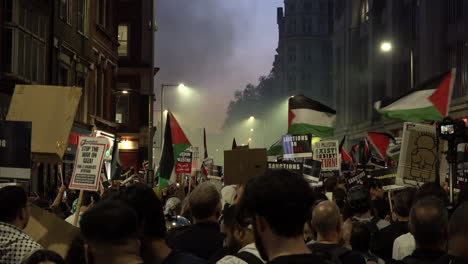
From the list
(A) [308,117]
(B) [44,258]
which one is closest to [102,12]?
(A) [308,117]

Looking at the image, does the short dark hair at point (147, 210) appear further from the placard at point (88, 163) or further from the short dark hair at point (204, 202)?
the placard at point (88, 163)

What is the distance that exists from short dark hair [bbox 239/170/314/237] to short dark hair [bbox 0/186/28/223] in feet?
9.34

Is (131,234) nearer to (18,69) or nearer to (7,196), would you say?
(7,196)

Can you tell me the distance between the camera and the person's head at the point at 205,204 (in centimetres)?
725

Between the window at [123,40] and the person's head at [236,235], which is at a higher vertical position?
the window at [123,40]

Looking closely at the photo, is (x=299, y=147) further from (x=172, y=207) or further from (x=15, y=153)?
(x=15, y=153)

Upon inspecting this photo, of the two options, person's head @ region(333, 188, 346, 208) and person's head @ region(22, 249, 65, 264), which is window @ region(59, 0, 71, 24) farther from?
person's head @ region(22, 249, 65, 264)

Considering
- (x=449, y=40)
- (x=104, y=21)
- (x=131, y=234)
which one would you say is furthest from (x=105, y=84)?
(x=131, y=234)

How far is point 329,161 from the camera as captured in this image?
20.9m

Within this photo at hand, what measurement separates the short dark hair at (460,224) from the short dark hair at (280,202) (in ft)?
5.26

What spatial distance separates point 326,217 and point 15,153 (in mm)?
4342

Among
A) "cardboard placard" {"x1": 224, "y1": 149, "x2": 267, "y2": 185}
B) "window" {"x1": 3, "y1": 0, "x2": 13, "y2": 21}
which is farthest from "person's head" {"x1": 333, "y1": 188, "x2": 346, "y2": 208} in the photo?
"window" {"x1": 3, "y1": 0, "x2": 13, "y2": 21}

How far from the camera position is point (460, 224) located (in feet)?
17.0

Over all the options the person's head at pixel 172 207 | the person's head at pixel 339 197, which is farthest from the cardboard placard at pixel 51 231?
the person's head at pixel 172 207
